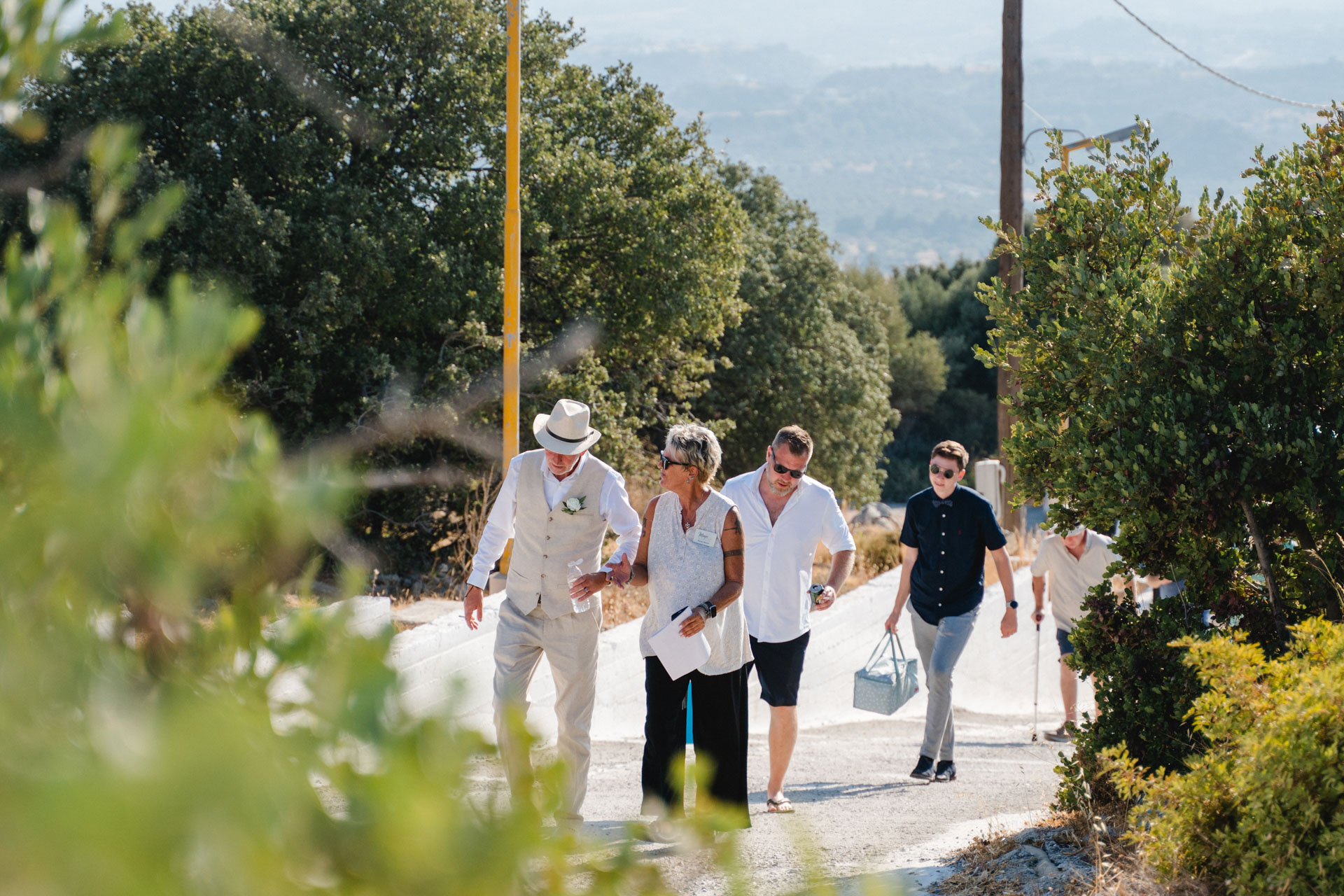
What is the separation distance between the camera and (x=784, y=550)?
5.60 meters

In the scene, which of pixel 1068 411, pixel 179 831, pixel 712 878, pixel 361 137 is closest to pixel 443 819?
pixel 179 831

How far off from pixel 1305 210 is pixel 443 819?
464 centimetres

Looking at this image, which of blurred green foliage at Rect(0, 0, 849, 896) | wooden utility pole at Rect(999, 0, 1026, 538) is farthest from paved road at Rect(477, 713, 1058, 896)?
wooden utility pole at Rect(999, 0, 1026, 538)

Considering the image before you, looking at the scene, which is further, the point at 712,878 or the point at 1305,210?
the point at 1305,210

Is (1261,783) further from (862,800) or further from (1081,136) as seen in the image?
(1081,136)

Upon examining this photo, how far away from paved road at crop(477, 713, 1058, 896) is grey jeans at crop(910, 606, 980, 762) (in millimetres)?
221

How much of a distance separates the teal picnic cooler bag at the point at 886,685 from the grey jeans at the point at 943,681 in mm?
291

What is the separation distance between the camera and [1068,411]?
471cm

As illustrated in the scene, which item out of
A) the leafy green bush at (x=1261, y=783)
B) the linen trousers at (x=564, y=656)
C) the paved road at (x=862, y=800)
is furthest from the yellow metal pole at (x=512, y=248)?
the leafy green bush at (x=1261, y=783)

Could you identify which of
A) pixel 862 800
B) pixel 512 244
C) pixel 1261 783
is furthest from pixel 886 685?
pixel 512 244

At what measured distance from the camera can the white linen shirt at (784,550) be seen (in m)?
5.54

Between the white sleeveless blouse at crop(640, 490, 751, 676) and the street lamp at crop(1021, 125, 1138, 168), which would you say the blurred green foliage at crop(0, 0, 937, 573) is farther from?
the white sleeveless blouse at crop(640, 490, 751, 676)

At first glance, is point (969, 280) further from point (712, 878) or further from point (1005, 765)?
point (712, 878)

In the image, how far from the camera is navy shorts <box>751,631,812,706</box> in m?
5.52
